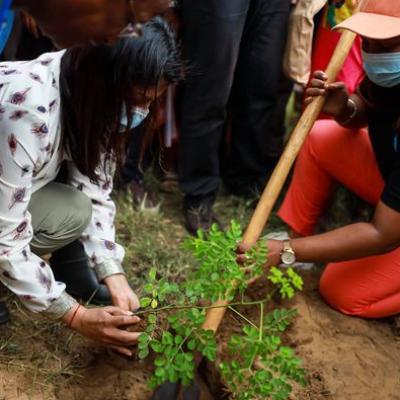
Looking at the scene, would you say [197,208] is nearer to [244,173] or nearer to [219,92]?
[244,173]

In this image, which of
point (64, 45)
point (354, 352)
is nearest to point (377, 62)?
point (354, 352)

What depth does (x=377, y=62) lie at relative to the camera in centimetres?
189

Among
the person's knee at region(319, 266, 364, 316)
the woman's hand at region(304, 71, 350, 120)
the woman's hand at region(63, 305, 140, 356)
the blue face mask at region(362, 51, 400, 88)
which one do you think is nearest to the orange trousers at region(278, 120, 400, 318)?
the person's knee at region(319, 266, 364, 316)

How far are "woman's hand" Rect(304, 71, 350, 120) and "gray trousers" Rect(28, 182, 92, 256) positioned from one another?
87cm

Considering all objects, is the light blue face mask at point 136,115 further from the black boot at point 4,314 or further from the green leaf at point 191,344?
the black boot at point 4,314

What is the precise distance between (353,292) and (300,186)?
1.71 ft

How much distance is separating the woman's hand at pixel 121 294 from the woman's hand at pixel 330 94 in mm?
923

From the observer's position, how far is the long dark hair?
55.2 inches

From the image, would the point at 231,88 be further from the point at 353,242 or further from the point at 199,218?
the point at 353,242

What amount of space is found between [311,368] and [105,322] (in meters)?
0.83

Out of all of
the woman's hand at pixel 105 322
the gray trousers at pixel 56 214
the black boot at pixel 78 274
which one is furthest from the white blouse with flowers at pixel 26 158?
the black boot at pixel 78 274

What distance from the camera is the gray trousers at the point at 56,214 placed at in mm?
1869

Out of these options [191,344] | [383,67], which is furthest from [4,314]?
[383,67]

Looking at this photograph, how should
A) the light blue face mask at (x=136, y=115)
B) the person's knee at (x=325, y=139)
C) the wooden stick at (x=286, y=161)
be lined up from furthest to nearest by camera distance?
the person's knee at (x=325, y=139) < the wooden stick at (x=286, y=161) < the light blue face mask at (x=136, y=115)
